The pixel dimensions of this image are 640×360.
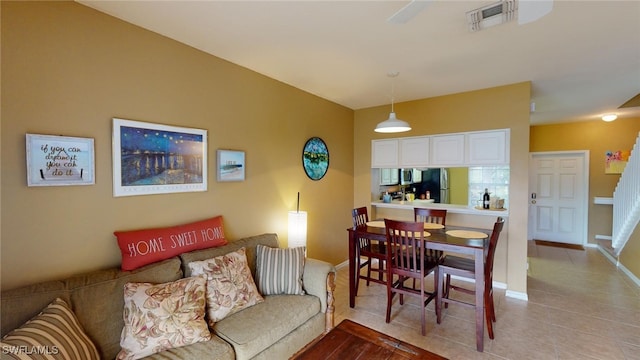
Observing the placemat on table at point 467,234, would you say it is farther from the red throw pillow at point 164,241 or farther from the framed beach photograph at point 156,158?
the framed beach photograph at point 156,158

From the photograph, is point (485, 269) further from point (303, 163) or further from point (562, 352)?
point (303, 163)

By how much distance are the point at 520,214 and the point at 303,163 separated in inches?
109

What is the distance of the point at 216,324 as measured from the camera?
6.09 ft

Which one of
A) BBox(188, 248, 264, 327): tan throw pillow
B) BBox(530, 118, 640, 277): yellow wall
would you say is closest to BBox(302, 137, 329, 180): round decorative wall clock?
BBox(188, 248, 264, 327): tan throw pillow

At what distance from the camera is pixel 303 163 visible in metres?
3.62

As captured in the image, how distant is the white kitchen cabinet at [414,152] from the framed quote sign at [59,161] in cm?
372

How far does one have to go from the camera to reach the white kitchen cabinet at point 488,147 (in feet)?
11.2

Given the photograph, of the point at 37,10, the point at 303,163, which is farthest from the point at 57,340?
the point at 303,163

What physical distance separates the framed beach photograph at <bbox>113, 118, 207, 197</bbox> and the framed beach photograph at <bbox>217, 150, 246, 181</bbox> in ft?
0.54

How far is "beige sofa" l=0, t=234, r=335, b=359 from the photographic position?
148 centimetres

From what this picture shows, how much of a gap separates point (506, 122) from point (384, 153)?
165 cm

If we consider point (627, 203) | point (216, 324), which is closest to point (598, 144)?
point (627, 203)

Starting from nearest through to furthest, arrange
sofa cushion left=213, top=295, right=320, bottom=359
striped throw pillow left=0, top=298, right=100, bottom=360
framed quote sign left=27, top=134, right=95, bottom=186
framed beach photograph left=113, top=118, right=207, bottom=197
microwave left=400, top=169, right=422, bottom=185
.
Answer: striped throw pillow left=0, top=298, right=100, bottom=360
framed quote sign left=27, top=134, right=95, bottom=186
sofa cushion left=213, top=295, right=320, bottom=359
framed beach photograph left=113, top=118, right=207, bottom=197
microwave left=400, top=169, right=422, bottom=185

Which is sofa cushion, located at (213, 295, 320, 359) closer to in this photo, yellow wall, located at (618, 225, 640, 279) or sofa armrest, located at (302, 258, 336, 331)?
sofa armrest, located at (302, 258, 336, 331)
